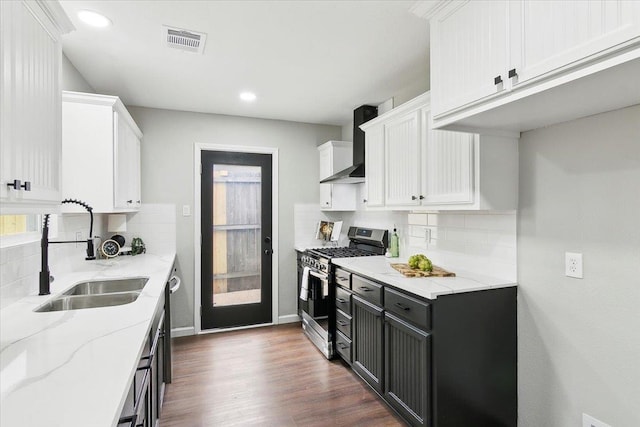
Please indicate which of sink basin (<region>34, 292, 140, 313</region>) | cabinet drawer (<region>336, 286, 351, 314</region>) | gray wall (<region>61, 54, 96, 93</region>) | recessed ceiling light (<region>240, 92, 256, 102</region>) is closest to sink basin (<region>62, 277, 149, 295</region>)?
sink basin (<region>34, 292, 140, 313</region>)

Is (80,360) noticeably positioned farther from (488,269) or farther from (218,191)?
(218,191)

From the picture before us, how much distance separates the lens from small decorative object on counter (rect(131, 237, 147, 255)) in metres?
3.48

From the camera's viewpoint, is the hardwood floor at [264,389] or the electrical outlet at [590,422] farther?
the hardwood floor at [264,389]

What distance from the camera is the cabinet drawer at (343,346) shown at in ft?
9.44

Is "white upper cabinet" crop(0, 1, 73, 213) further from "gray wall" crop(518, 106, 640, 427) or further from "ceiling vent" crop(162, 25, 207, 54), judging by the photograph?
"gray wall" crop(518, 106, 640, 427)

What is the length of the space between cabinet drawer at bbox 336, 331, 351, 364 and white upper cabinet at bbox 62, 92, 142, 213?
2.15 meters

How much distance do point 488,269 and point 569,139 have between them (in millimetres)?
918

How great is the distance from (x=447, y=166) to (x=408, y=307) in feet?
3.11

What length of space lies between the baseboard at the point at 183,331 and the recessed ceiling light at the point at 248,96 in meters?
2.60

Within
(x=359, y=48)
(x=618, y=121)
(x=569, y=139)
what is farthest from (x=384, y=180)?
(x=618, y=121)

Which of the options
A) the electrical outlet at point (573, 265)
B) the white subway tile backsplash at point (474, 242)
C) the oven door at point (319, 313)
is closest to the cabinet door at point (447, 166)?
the white subway tile backsplash at point (474, 242)

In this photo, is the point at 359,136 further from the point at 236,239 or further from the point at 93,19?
the point at 93,19

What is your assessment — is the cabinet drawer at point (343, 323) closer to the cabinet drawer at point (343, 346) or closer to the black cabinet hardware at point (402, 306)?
the cabinet drawer at point (343, 346)

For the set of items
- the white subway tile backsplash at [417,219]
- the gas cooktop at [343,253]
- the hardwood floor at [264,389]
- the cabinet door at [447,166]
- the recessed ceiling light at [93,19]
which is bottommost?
the hardwood floor at [264,389]
